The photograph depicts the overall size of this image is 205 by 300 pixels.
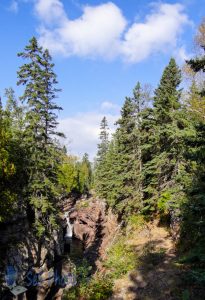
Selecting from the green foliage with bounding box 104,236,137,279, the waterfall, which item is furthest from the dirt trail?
the waterfall

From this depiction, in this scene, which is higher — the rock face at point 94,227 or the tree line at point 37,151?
the tree line at point 37,151

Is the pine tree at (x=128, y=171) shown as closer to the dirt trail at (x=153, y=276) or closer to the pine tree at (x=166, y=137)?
the pine tree at (x=166, y=137)

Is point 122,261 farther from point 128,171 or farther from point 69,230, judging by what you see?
point 69,230

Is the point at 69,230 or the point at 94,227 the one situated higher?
the point at 94,227

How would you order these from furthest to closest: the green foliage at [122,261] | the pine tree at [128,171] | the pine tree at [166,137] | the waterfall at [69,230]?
the waterfall at [69,230]
the pine tree at [128,171]
the pine tree at [166,137]
the green foliage at [122,261]

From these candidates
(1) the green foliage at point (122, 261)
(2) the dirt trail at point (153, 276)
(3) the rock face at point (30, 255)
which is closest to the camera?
(2) the dirt trail at point (153, 276)

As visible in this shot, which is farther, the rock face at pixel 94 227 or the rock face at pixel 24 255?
the rock face at pixel 94 227

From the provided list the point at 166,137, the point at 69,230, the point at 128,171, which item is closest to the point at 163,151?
the point at 166,137

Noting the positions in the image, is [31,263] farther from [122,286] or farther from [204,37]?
[204,37]

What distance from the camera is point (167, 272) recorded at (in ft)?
51.1

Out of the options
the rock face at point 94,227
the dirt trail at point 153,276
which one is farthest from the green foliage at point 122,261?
the rock face at point 94,227

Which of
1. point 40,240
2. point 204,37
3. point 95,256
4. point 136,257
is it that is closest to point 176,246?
point 136,257

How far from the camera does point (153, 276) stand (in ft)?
51.7

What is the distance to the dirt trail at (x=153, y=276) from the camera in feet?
46.9
